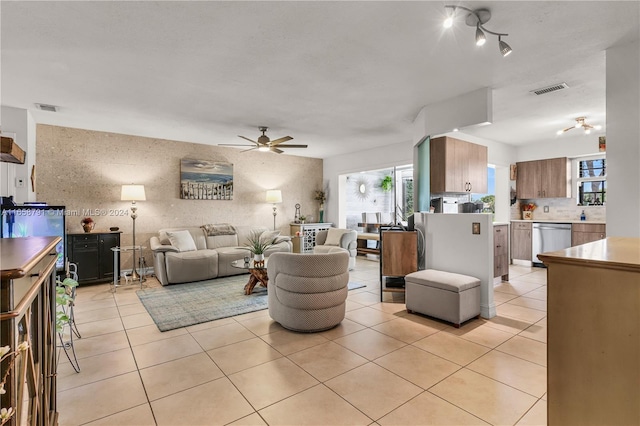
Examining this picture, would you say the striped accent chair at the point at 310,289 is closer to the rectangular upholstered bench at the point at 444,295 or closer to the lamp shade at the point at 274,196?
the rectangular upholstered bench at the point at 444,295

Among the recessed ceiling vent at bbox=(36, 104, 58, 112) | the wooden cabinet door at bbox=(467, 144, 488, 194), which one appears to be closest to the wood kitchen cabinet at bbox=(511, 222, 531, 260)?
the wooden cabinet door at bbox=(467, 144, 488, 194)

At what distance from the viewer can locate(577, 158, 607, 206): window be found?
626 centimetres

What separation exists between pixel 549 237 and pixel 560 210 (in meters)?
0.86

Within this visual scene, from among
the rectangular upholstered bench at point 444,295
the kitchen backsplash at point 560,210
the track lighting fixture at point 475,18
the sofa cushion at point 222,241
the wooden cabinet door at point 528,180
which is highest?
the track lighting fixture at point 475,18

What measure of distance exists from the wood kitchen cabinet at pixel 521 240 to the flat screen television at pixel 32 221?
7.69 meters

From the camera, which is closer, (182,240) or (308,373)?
(308,373)

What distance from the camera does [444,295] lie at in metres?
3.43

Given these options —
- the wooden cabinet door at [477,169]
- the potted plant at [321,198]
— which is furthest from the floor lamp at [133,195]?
the wooden cabinet door at [477,169]

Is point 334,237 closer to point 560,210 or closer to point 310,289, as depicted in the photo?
point 310,289

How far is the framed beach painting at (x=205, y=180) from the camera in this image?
6461 millimetres

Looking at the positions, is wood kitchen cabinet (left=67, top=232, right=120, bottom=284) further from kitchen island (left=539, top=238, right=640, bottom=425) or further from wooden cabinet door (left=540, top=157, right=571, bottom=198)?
wooden cabinet door (left=540, top=157, right=571, bottom=198)

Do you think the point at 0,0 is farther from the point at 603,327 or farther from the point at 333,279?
the point at 603,327

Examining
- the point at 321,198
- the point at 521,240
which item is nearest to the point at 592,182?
the point at 521,240

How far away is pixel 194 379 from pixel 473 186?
17.0 feet
